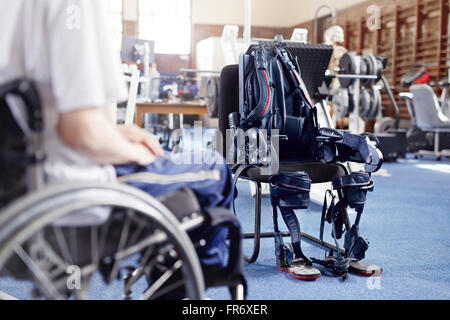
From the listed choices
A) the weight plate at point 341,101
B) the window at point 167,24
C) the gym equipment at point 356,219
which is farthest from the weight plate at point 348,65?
the window at point 167,24

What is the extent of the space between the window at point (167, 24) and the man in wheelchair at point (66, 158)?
1249cm

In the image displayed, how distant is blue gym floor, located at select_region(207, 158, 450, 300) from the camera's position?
188cm

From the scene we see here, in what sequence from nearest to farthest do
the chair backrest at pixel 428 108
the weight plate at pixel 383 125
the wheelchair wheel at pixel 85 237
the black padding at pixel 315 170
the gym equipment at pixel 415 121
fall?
the wheelchair wheel at pixel 85 237
the black padding at pixel 315 170
the chair backrest at pixel 428 108
the gym equipment at pixel 415 121
the weight plate at pixel 383 125

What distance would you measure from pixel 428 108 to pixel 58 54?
6.59 meters

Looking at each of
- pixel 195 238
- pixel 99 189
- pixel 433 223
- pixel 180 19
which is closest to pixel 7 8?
pixel 99 189

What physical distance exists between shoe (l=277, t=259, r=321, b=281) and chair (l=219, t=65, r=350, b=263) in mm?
186

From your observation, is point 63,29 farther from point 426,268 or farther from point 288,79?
point 426,268

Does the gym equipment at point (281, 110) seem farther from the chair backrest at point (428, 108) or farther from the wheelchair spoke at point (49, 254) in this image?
the chair backrest at point (428, 108)

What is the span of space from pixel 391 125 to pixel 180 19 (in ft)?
25.1

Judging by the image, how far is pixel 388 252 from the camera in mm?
2422

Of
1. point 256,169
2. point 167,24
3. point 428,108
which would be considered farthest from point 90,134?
point 167,24

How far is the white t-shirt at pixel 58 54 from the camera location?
2.53 feet

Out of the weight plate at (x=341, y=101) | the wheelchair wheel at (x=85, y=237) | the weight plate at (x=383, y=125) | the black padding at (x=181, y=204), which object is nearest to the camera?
the wheelchair wheel at (x=85, y=237)
